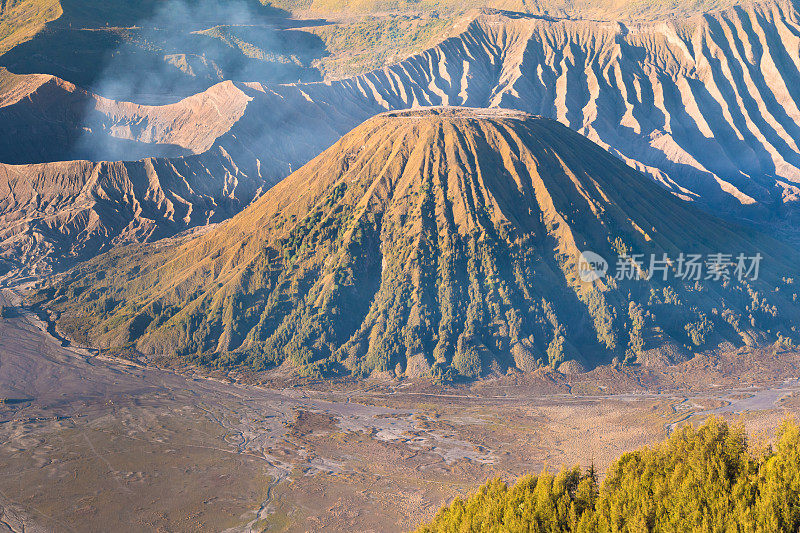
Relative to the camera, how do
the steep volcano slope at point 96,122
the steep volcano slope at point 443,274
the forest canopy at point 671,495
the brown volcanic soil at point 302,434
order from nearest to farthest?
the forest canopy at point 671,495 → the brown volcanic soil at point 302,434 → the steep volcano slope at point 443,274 → the steep volcano slope at point 96,122

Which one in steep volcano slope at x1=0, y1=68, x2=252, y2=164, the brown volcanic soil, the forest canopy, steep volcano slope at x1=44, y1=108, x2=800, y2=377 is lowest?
the brown volcanic soil

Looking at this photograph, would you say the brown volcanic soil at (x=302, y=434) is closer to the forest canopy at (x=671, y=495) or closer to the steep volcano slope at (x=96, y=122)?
the forest canopy at (x=671, y=495)
